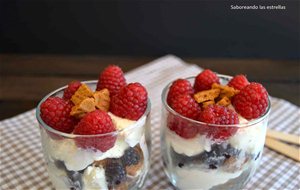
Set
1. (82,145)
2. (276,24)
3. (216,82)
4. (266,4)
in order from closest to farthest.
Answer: (82,145), (216,82), (266,4), (276,24)

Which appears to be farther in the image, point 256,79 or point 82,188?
point 256,79

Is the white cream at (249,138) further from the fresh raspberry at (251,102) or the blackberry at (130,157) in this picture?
the blackberry at (130,157)

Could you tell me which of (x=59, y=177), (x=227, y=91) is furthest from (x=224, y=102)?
(x=59, y=177)

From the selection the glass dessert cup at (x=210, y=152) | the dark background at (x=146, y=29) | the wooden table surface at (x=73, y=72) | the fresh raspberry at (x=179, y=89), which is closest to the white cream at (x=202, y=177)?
the glass dessert cup at (x=210, y=152)

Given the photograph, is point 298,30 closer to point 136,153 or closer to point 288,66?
point 288,66

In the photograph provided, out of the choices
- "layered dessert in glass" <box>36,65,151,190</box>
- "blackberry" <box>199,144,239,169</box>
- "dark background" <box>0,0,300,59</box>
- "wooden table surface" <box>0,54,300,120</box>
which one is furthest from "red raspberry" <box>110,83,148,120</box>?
"dark background" <box>0,0,300,59</box>

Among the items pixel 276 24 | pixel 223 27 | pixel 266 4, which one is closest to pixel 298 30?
pixel 276 24

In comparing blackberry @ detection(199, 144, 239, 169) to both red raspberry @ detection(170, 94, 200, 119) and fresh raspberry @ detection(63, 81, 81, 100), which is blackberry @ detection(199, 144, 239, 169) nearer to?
red raspberry @ detection(170, 94, 200, 119)
